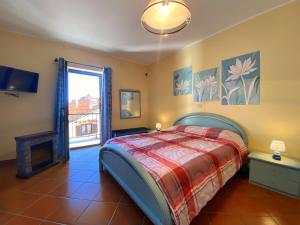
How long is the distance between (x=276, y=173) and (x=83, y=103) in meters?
4.57

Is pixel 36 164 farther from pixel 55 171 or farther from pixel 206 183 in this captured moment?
pixel 206 183

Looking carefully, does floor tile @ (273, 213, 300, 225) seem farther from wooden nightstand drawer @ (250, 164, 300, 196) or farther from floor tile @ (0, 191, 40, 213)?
floor tile @ (0, 191, 40, 213)

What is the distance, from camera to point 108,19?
8.39 ft

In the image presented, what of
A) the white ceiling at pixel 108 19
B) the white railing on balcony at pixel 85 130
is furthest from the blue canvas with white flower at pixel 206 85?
the white railing on balcony at pixel 85 130

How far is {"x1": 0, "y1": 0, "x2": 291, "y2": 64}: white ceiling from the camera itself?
86.6 inches

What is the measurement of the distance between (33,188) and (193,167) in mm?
2418

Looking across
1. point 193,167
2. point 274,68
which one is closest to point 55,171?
point 193,167

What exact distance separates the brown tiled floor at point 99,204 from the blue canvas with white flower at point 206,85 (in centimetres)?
170

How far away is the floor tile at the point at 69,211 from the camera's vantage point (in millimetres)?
1607

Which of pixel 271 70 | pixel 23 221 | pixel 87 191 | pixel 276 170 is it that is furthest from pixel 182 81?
pixel 23 221

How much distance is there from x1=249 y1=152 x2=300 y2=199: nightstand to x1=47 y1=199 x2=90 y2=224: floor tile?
252cm

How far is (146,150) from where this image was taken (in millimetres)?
2035

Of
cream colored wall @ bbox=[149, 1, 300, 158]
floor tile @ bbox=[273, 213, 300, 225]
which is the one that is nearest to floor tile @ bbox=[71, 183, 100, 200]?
floor tile @ bbox=[273, 213, 300, 225]

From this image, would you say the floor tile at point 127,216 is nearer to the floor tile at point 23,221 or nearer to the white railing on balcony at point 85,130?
the floor tile at point 23,221
